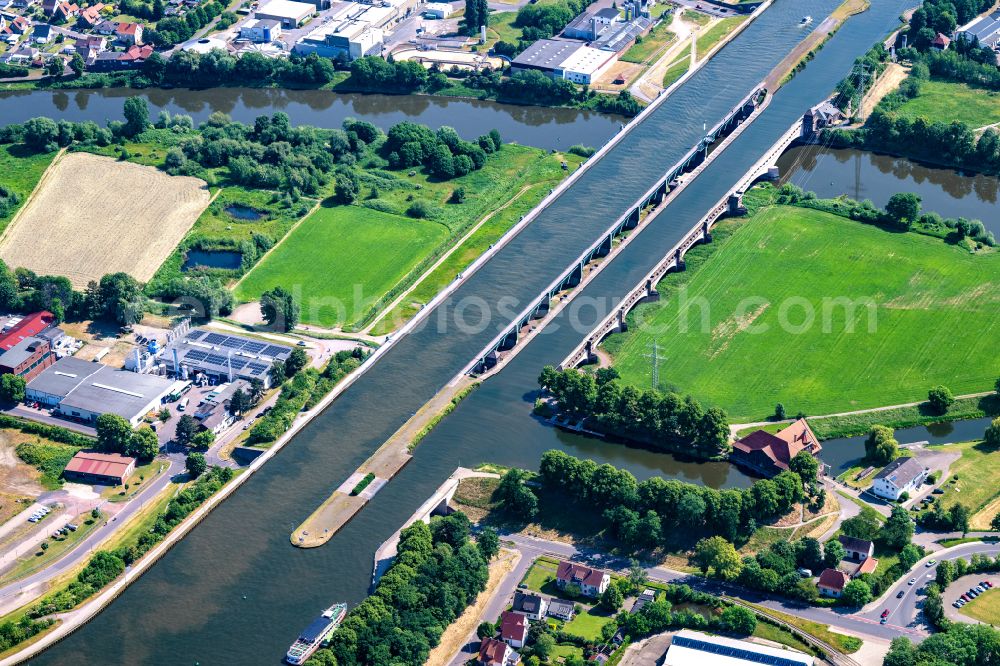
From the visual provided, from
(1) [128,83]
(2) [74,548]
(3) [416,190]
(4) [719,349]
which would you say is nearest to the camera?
(2) [74,548]

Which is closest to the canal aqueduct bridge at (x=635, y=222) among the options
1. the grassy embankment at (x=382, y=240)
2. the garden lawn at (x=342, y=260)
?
the grassy embankment at (x=382, y=240)

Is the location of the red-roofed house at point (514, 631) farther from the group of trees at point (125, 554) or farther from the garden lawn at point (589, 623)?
the group of trees at point (125, 554)

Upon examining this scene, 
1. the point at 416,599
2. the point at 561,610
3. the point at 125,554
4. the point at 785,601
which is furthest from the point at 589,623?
the point at 125,554

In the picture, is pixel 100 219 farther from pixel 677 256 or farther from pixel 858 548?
pixel 858 548

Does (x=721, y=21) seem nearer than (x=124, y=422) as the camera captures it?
No

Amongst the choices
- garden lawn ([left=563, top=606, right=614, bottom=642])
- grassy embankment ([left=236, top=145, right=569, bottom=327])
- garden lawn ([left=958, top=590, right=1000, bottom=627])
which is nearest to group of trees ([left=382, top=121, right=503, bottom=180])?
grassy embankment ([left=236, top=145, right=569, bottom=327])

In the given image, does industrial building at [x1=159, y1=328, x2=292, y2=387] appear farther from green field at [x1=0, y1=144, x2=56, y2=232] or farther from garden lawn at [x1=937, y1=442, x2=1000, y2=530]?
garden lawn at [x1=937, y1=442, x2=1000, y2=530]

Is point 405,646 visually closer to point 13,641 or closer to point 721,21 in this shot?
point 13,641

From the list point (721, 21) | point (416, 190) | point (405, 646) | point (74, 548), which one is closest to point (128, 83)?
point (416, 190)
